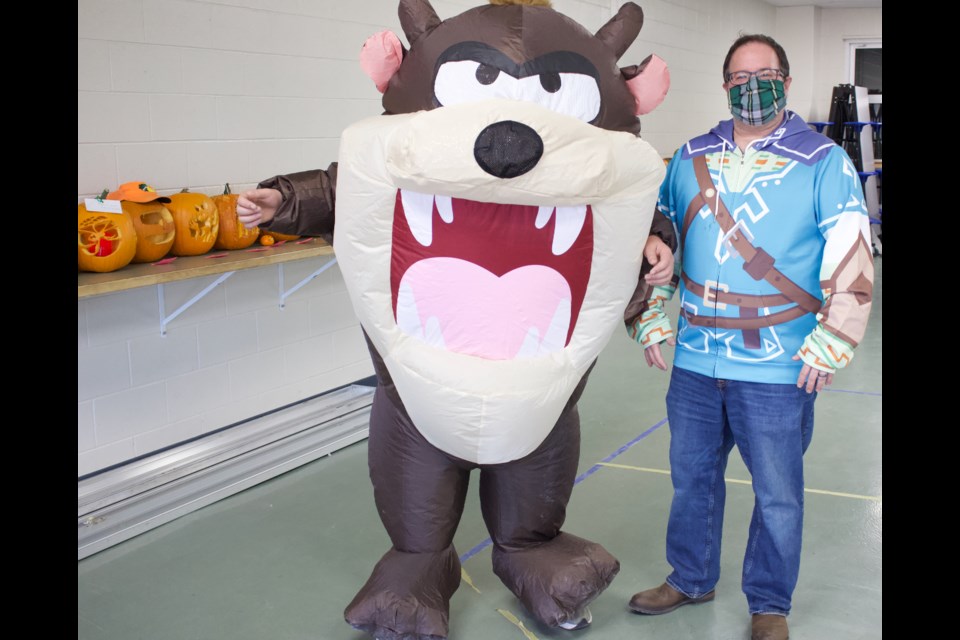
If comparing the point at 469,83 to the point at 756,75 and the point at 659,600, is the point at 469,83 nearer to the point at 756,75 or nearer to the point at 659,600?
the point at 756,75

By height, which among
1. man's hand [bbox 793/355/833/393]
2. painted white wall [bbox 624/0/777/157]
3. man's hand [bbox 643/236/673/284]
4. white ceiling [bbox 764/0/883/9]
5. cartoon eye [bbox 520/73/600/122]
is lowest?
man's hand [bbox 793/355/833/393]

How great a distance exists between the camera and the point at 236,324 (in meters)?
4.09

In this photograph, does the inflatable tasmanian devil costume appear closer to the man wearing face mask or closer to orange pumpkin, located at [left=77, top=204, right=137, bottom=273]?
the man wearing face mask

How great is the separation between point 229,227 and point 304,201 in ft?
5.02

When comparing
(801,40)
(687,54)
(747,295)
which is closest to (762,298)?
(747,295)

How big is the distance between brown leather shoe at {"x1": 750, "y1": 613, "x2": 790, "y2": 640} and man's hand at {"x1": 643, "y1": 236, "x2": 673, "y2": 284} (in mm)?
962

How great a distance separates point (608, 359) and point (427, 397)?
3.55 m

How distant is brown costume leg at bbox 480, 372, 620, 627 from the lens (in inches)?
97.2

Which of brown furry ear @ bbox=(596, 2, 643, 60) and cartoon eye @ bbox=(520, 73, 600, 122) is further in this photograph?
brown furry ear @ bbox=(596, 2, 643, 60)

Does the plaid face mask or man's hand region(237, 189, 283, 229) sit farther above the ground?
the plaid face mask

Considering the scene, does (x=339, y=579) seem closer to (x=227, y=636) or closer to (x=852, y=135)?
(x=227, y=636)

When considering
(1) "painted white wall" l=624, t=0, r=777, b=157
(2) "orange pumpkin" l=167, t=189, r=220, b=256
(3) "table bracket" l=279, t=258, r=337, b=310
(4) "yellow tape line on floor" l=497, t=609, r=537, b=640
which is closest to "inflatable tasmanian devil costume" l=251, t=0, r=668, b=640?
(4) "yellow tape line on floor" l=497, t=609, r=537, b=640

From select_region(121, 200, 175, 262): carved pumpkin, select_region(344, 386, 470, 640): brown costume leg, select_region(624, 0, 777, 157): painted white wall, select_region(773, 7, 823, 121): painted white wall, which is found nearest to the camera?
select_region(344, 386, 470, 640): brown costume leg

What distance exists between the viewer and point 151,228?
10.9 feet
